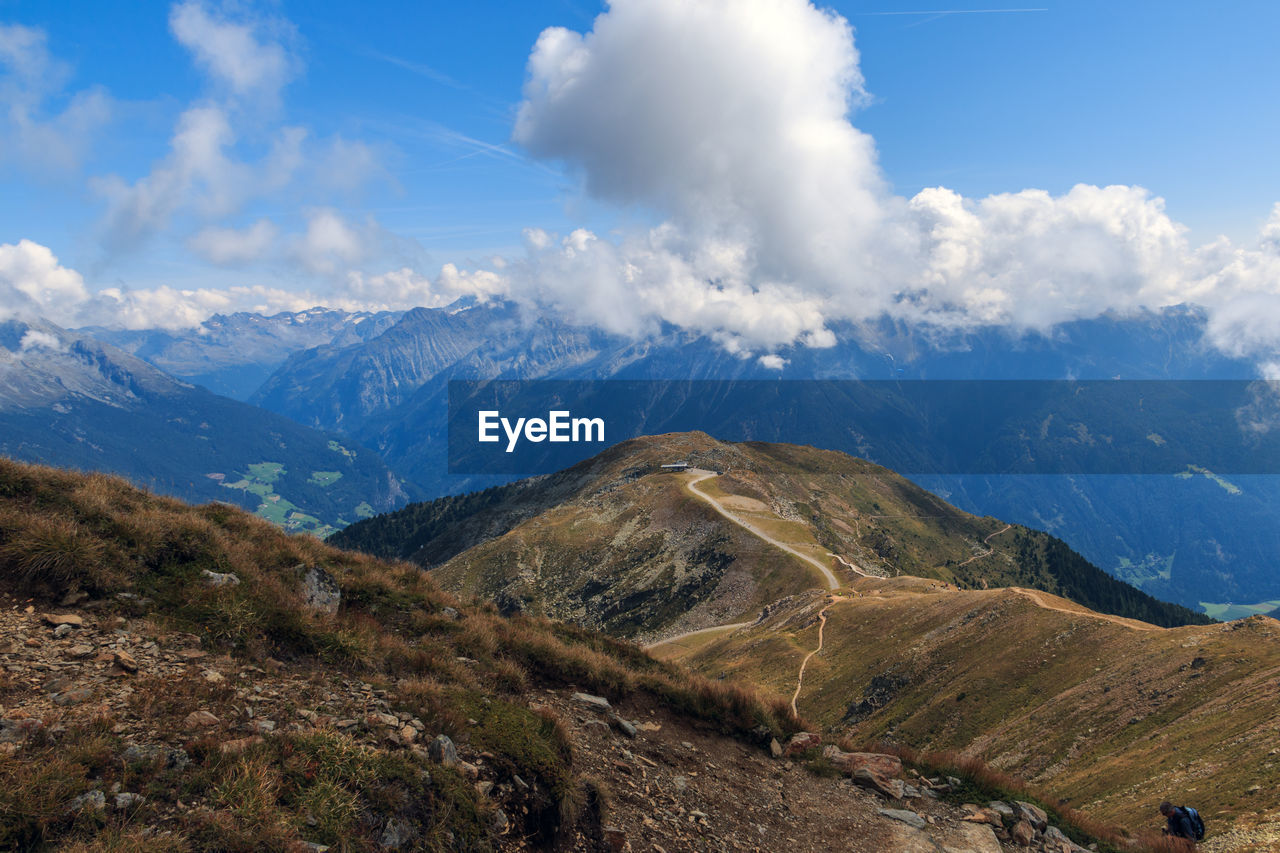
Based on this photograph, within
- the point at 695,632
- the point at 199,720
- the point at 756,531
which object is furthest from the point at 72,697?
the point at 756,531

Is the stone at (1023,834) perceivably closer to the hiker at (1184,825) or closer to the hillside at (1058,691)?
the hiker at (1184,825)

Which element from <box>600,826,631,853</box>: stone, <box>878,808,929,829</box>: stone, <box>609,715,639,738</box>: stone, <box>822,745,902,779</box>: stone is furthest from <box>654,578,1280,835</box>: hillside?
<box>600,826,631,853</box>: stone

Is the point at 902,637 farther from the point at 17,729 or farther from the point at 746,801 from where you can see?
the point at 17,729

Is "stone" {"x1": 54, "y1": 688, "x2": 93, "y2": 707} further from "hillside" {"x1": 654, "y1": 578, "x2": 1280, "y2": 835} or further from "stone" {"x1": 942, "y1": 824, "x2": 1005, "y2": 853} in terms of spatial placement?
"hillside" {"x1": 654, "y1": 578, "x2": 1280, "y2": 835}

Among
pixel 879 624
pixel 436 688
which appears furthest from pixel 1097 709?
pixel 436 688

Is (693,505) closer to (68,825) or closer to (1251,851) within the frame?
(1251,851)

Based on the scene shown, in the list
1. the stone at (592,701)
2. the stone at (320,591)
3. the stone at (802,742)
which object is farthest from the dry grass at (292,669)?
the stone at (592,701)
